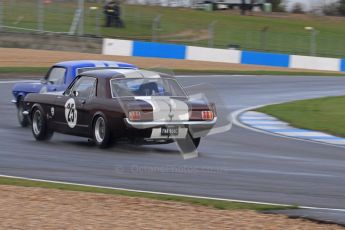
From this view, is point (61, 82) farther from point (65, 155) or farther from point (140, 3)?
point (140, 3)

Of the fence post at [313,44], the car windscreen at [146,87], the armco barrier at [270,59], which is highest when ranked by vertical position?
the car windscreen at [146,87]

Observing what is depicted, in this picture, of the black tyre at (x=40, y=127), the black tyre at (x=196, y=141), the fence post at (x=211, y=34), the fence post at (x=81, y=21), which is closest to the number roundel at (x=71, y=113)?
the black tyre at (x=40, y=127)

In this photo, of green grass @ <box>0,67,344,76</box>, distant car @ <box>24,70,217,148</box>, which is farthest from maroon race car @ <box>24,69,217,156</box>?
green grass @ <box>0,67,344,76</box>

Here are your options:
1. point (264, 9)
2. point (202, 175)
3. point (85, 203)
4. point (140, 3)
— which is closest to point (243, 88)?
point (202, 175)

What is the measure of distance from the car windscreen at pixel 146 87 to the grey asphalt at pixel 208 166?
0.53 m

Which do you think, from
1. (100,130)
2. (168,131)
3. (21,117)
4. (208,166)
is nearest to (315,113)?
(21,117)

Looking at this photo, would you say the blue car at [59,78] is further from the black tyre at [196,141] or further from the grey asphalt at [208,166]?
the black tyre at [196,141]

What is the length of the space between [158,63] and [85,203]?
972 inches

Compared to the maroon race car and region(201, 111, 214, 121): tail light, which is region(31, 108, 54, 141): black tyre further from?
region(201, 111, 214, 121): tail light

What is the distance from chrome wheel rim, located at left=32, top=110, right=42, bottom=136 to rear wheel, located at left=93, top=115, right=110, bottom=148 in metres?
1.53

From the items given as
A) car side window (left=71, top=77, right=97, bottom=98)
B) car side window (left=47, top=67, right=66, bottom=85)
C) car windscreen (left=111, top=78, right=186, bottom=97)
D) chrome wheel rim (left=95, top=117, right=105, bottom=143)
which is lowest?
chrome wheel rim (left=95, top=117, right=105, bottom=143)

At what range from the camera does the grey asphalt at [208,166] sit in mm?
9250


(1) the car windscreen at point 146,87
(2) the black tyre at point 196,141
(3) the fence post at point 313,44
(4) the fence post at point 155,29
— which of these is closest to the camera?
(1) the car windscreen at point 146,87

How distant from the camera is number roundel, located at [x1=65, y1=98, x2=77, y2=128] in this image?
1323 cm
